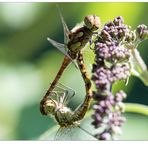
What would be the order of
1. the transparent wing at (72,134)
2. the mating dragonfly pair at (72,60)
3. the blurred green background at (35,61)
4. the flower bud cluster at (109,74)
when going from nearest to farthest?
the flower bud cluster at (109,74) → the mating dragonfly pair at (72,60) → the transparent wing at (72,134) → the blurred green background at (35,61)

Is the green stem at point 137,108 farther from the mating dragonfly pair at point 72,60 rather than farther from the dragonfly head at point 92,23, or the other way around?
the dragonfly head at point 92,23

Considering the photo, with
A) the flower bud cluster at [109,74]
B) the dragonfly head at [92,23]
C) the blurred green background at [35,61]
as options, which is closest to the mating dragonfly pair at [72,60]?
the dragonfly head at [92,23]

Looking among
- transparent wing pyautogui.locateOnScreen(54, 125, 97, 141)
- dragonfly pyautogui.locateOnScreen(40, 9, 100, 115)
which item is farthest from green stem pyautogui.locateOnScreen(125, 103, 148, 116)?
dragonfly pyautogui.locateOnScreen(40, 9, 100, 115)

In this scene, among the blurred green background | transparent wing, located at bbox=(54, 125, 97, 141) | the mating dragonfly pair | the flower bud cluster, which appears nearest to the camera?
the flower bud cluster

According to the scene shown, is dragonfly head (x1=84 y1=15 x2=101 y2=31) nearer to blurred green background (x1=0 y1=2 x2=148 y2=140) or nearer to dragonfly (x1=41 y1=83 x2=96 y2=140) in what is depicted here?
dragonfly (x1=41 y1=83 x2=96 y2=140)

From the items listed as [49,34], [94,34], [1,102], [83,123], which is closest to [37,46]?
[49,34]

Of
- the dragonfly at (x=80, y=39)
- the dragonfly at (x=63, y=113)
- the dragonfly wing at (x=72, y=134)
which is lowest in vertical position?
the dragonfly wing at (x=72, y=134)

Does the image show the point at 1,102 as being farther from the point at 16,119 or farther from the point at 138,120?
the point at 138,120

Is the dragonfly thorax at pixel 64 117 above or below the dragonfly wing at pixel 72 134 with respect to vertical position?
above
